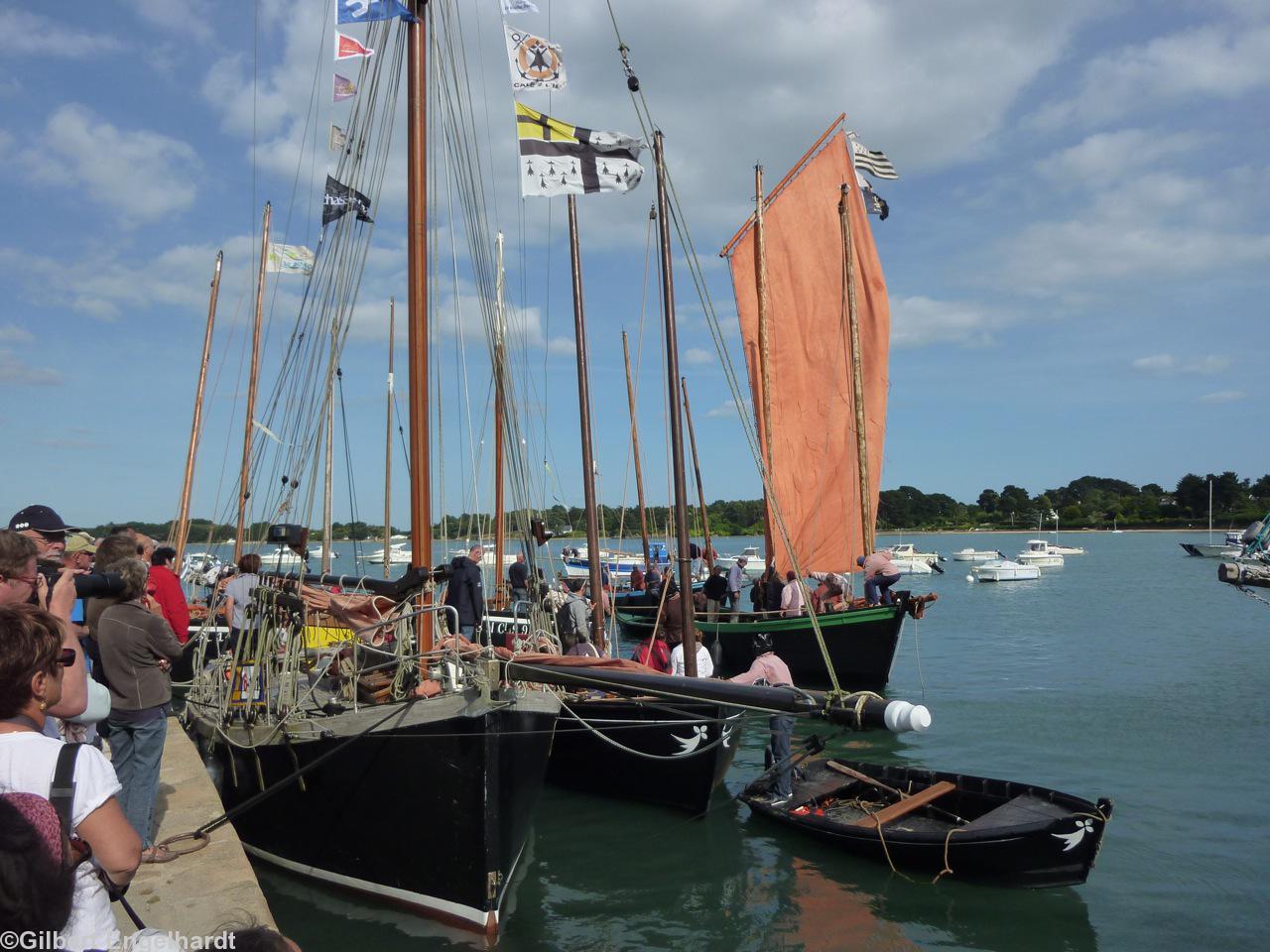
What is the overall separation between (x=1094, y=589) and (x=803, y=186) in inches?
1371

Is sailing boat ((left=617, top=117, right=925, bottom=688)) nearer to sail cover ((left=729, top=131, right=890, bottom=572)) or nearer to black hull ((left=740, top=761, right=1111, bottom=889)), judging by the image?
sail cover ((left=729, top=131, right=890, bottom=572))

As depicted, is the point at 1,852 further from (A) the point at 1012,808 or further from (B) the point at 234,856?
(A) the point at 1012,808

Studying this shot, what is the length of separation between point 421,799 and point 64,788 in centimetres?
474

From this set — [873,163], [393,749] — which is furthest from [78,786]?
[873,163]

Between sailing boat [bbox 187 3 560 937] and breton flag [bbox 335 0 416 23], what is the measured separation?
9.59 ft

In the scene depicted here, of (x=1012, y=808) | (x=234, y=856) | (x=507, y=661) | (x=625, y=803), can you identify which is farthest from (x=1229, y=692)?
(x=234, y=856)

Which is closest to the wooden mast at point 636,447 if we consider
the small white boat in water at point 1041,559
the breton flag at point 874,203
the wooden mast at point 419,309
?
the breton flag at point 874,203

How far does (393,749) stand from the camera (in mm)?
6926

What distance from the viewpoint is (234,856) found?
6059mm

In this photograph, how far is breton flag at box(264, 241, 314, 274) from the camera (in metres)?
21.0

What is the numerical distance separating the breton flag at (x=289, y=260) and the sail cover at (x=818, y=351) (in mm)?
10378

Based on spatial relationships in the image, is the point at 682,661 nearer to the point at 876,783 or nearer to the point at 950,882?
the point at 876,783

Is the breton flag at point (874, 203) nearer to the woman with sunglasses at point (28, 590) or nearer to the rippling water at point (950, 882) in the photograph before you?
the rippling water at point (950, 882)

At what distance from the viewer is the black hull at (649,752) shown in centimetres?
1013
